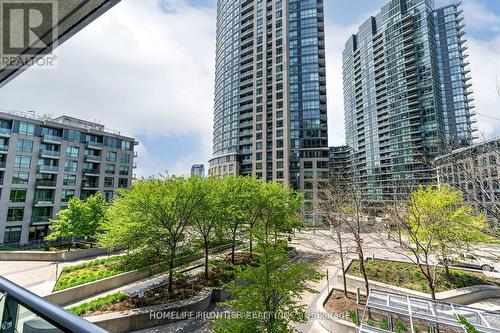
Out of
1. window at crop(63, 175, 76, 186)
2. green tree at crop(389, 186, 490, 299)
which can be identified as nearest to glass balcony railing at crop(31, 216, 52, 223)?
window at crop(63, 175, 76, 186)

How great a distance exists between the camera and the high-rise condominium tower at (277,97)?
53.2 metres

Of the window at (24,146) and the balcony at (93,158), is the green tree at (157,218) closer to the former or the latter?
the window at (24,146)

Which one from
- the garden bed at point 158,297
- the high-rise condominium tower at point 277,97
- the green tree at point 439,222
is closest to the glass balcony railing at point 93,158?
the high-rise condominium tower at point 277,97

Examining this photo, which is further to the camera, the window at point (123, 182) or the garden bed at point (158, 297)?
the window at point (123, 182)

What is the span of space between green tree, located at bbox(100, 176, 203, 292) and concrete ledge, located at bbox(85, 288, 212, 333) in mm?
1719

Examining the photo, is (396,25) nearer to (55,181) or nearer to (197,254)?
(197,254)

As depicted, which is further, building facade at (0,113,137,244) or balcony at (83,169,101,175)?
balcony at (83,169,101,175)

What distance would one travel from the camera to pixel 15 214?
3019cm

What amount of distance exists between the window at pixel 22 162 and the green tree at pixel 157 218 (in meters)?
26.4

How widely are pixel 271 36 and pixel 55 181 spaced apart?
51.8 meters

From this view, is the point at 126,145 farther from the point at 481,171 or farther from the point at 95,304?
the point at 481,171

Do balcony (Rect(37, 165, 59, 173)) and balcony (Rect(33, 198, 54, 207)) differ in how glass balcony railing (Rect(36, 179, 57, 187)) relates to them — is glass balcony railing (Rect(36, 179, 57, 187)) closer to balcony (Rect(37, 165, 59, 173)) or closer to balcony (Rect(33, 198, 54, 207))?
balcony (Rect(37, 165, 59, 173))

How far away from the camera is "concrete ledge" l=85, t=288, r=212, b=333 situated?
10289mm

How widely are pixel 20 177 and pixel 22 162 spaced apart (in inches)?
73.8
